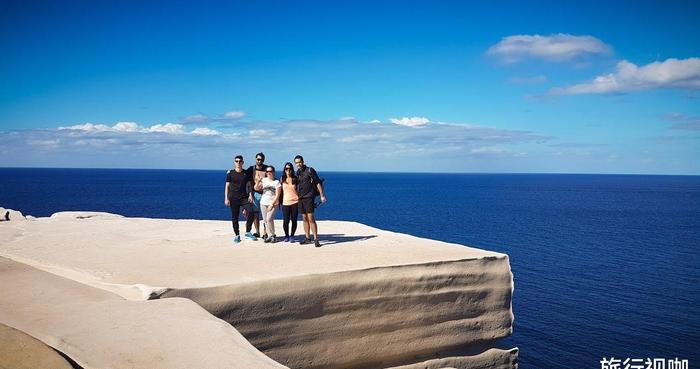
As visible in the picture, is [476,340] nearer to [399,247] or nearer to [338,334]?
[399,247]

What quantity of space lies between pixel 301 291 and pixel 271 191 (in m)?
3.26

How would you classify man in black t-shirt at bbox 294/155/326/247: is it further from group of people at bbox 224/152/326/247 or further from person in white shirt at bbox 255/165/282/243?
person in white shirt at bbox 255/165/282/243

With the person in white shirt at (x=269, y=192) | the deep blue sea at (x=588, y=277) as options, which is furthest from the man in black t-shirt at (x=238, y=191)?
the deep blue sea at (x=588, y=277)

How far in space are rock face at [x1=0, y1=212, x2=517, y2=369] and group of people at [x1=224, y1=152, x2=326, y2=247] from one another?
28.1 inches

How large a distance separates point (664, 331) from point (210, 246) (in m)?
19.0

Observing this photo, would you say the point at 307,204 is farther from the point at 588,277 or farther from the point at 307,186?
the point at 588,277

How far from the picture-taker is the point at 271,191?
10844mm

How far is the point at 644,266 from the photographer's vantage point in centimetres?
3203

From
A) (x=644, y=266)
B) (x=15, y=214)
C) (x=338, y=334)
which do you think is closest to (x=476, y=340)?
(x=338, y=334)

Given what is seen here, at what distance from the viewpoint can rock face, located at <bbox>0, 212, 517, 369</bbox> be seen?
710 cm

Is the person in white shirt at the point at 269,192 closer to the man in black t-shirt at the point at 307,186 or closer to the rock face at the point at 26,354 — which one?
the man in black t-shirt at the point at 307,186

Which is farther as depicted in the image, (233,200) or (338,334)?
(233,200)

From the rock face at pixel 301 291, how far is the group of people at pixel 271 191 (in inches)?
28.1

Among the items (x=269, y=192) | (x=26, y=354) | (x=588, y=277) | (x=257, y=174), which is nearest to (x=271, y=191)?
(x=269, y=192)
